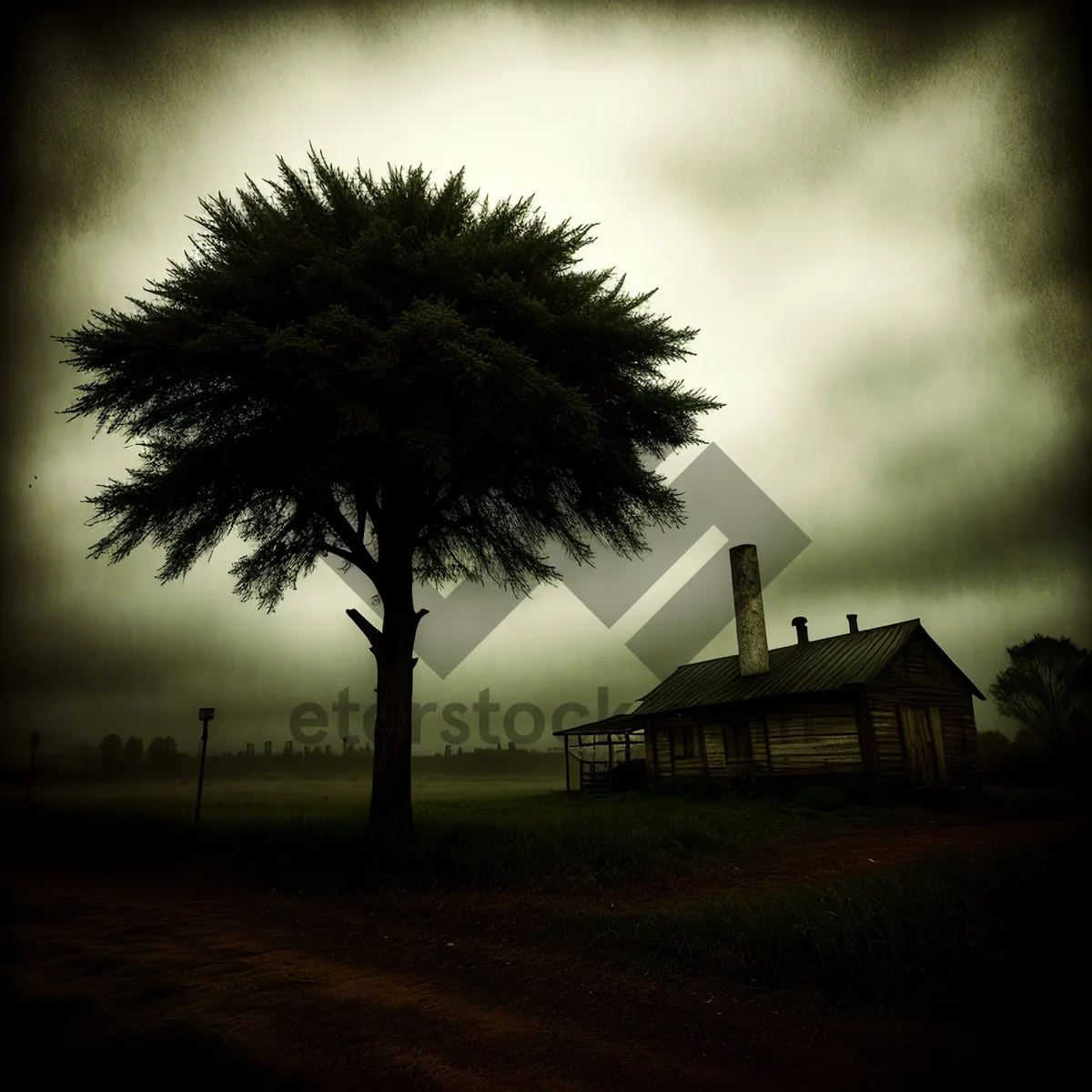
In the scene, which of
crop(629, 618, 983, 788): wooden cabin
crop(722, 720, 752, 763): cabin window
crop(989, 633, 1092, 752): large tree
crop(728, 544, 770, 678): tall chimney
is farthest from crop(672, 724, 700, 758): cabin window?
crop(989, 633, 1092, 752): large tree

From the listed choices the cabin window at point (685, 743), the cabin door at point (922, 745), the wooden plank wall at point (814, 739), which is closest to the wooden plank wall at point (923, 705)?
the cabin door at point (922, 745)

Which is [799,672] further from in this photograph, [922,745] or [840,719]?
[922,745]

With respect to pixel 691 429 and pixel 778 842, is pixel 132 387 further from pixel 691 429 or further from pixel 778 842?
pixel 778 842

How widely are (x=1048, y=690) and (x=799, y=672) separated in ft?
75.0

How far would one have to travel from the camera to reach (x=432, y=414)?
11.7 meters

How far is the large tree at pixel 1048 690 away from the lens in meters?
34.6

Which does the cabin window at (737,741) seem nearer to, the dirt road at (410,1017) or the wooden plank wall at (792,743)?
the wooden plank wall at (792,743)

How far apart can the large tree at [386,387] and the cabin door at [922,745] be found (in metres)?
13.5

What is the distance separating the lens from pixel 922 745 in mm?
22000

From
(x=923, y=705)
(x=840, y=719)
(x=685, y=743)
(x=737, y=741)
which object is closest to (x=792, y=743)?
(x=840, y=719)

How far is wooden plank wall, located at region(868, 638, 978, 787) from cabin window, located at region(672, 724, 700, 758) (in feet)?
24.4

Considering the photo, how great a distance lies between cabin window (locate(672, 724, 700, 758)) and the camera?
86.5ft

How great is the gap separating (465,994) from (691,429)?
12155 mm

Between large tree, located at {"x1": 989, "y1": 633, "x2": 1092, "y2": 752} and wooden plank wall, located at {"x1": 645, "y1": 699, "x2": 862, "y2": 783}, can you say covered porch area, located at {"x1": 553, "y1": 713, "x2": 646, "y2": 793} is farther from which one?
large tree, located at {"x1": 989, "y1": 633, "x2": 1092, "y2": 752}
